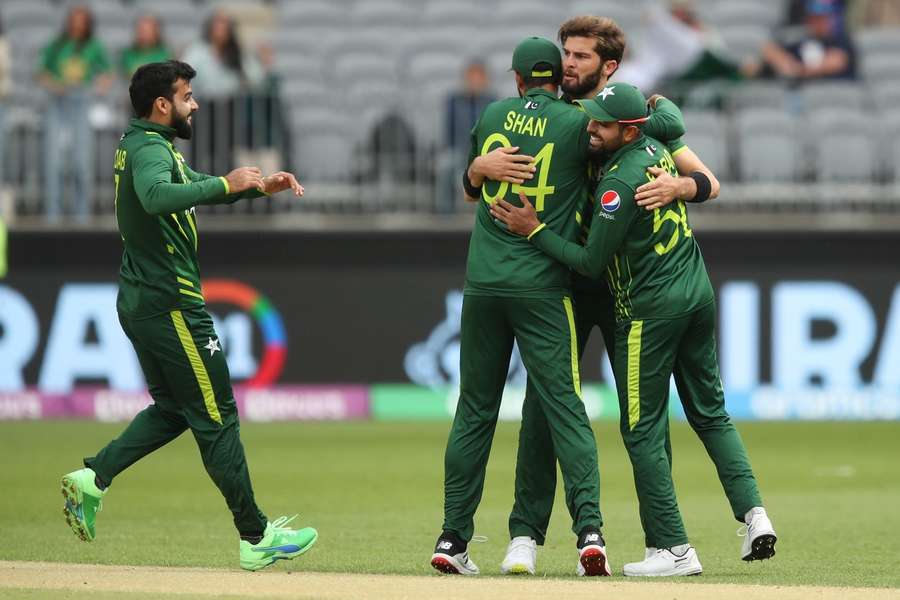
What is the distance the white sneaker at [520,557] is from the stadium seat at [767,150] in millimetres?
9607

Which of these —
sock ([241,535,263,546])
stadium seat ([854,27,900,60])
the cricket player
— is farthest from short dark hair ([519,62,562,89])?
stadium seat ([854,27,900,60])

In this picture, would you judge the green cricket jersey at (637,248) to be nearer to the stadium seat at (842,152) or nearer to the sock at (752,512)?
the sock at (752,512)

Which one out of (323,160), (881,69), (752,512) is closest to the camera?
(752,512)

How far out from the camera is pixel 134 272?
7.44 meters

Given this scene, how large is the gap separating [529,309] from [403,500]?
378 centimetres

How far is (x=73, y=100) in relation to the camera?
16.2 m

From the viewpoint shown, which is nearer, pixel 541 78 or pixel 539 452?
pixel 541 78

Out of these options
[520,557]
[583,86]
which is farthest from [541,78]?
[520,557]

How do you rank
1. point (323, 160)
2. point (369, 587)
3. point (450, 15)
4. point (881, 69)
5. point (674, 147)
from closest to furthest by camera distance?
point (369, 587) < point (674, 147) < point (323, 160) < point (881, 69) < point (450, 15)

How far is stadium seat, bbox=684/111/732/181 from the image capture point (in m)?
16.4

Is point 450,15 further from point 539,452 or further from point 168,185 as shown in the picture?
point 168,185

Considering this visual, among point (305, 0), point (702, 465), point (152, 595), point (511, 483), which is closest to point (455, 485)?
point (152, 595)

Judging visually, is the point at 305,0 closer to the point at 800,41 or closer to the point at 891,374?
the point at 800,41

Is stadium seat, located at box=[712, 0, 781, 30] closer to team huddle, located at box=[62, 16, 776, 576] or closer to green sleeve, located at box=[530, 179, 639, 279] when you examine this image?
team huddle, located at box=[62, 16, 776, 576]
